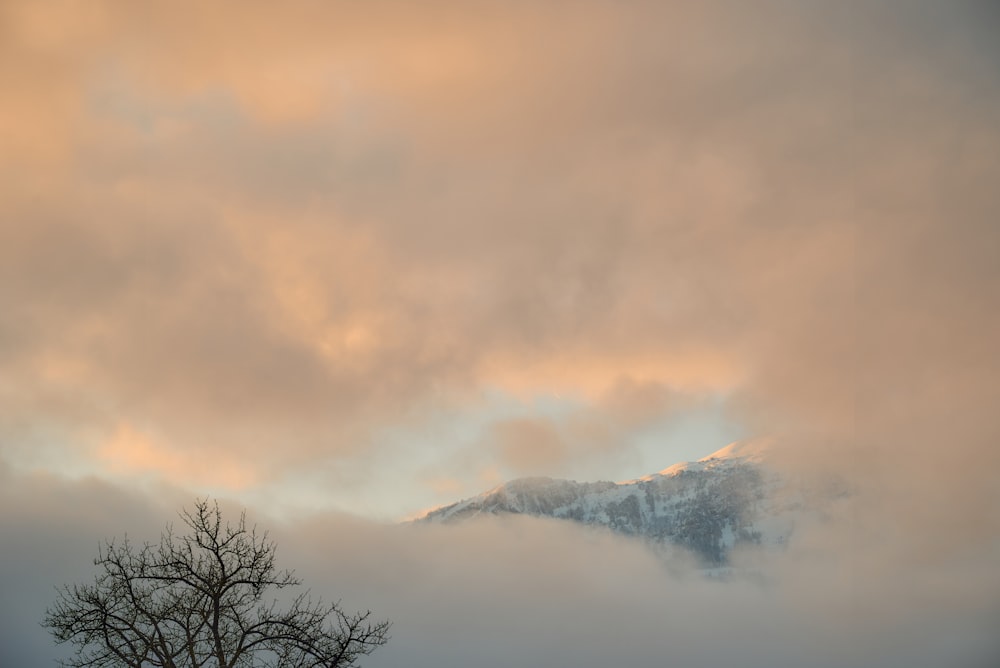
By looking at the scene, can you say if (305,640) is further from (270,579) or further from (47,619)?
(47,619)

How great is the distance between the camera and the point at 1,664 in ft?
625

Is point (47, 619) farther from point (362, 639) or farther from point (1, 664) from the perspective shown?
point (1, 664)

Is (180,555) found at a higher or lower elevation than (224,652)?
higher

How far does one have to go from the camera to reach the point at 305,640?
109 feet

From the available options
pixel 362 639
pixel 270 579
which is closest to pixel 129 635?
pixel 270 579

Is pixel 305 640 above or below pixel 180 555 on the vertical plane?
below

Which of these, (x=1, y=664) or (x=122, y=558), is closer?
(x=122, y=558)

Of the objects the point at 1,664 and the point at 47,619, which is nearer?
the point at 47,619

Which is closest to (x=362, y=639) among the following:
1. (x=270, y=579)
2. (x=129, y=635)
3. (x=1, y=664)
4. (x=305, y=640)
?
(x=305, y=640)

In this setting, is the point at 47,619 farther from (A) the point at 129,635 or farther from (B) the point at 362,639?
(B) the point at 362,639

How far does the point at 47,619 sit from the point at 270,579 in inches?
320

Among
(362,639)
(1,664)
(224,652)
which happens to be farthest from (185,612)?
(1,664)

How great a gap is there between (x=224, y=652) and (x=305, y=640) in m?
3.23

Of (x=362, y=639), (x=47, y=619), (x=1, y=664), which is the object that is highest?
(x=1, y=664)
